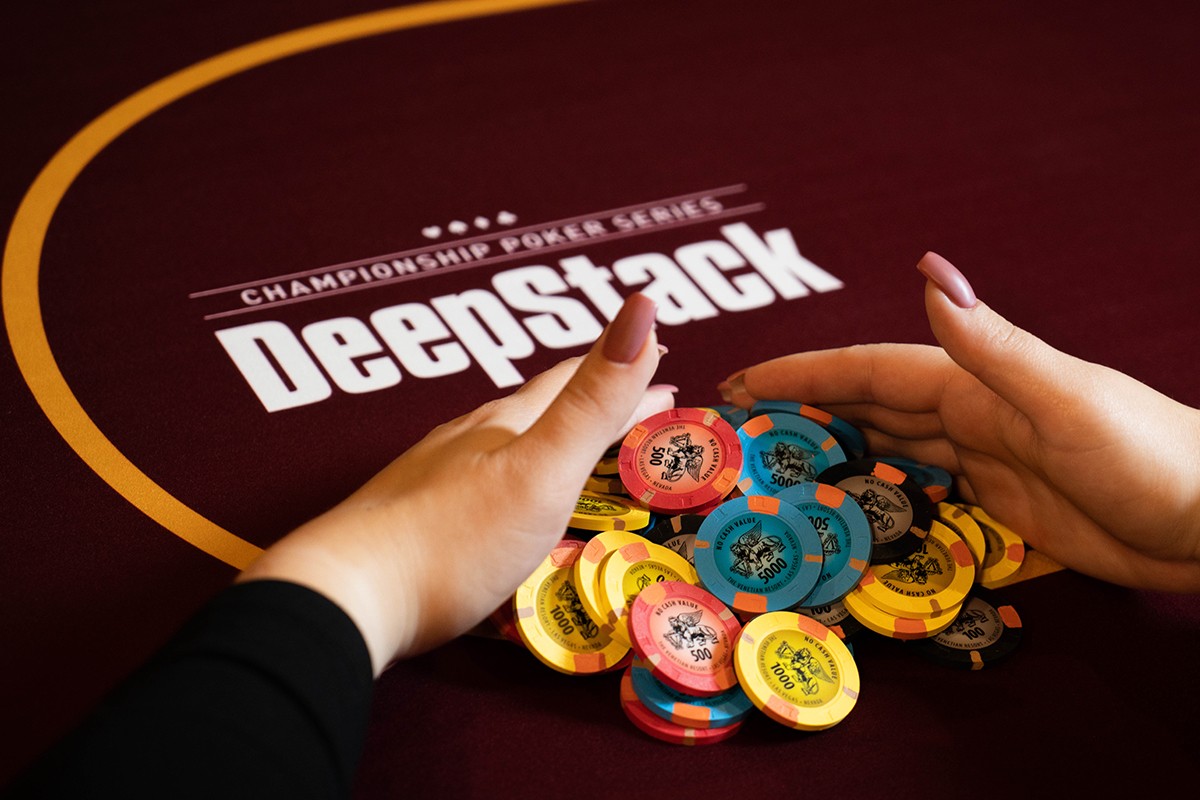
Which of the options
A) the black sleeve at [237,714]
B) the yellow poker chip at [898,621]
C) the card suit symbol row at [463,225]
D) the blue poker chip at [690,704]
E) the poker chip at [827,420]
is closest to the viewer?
the black sleeve at [237,714]

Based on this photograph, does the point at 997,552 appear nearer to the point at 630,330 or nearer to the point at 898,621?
the point at 898,621

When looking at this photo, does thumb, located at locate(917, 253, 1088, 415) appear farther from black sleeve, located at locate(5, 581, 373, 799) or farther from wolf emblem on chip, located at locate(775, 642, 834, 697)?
black sleeve, located at locate(5, 581, 373, 799)

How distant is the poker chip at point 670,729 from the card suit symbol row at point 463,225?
118 centimetres

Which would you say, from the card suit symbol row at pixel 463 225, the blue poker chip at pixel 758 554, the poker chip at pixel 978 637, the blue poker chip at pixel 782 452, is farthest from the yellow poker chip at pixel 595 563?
the card suit symbol row at pixel 463 225

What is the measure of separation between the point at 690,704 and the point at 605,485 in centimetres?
39

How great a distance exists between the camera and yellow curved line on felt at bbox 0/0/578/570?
1.80 metres

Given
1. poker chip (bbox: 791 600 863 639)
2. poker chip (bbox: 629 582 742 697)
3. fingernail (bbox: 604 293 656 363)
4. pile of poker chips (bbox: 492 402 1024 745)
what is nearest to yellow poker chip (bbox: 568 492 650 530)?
pile of poker chips (bbox: 492 402 1024 745)

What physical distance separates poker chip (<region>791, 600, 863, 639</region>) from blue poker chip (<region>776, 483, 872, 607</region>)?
2cm

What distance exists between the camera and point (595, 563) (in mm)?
1619

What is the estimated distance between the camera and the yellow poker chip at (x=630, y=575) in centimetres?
156

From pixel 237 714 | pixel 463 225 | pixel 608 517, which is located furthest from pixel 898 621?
pixel 463 225

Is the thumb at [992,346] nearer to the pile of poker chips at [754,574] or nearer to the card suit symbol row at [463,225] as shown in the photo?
the pile of poker chips at [754,574]

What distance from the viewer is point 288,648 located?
1.21 metres

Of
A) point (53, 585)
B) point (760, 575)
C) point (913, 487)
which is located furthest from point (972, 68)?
point (53, 585)
